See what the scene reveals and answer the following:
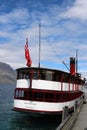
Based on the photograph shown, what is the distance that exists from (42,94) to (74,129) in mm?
8548

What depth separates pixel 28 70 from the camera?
27688mm

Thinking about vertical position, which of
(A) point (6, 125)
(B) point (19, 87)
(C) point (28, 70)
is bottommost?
(A) point (6, 125)

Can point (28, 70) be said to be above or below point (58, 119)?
above

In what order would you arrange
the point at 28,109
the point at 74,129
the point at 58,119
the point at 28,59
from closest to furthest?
the point at 74,129 → the point at 28,109 → the point at 28,59 → the point at 58,119

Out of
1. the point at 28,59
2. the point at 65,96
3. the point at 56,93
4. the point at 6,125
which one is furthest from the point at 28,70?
the point at 6,125

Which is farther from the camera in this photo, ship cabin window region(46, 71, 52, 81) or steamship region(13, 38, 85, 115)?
ship cabin window region(46, 71, 52, 81)

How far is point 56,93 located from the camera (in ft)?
90.6

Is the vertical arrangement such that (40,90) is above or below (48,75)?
below

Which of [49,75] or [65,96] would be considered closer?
[49,75]

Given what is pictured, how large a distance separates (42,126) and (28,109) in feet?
9.38

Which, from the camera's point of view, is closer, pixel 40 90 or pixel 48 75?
pixel 40 90

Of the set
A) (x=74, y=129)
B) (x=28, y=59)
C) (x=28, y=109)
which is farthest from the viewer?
(x=28, y=59)

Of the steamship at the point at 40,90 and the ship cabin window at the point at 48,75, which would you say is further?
→ the ship cabin window at the point at 48,75

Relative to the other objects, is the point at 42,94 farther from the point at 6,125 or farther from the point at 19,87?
the point at 6,125
